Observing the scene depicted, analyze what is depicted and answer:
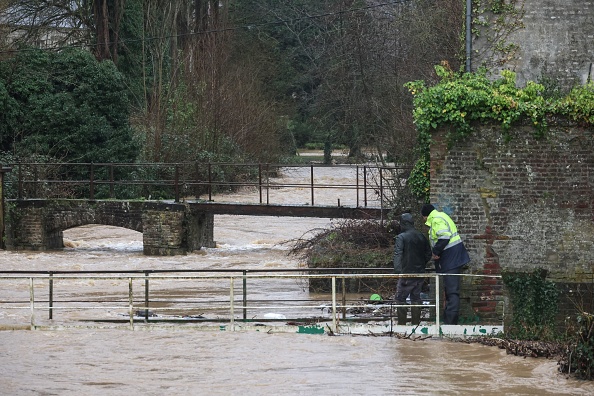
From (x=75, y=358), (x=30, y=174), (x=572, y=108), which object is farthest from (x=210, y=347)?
(x=30, y=174)

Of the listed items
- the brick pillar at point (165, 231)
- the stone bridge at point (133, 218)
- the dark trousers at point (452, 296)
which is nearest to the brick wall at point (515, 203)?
the dark trousers at point (452, 296)

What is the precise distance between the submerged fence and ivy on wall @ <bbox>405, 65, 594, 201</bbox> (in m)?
2.39

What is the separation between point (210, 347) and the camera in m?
15.3

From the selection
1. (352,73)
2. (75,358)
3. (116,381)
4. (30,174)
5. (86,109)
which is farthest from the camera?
(352,73)

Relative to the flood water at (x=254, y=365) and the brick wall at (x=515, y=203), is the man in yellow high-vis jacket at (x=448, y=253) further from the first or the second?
the flood water at (x=254, y=365)

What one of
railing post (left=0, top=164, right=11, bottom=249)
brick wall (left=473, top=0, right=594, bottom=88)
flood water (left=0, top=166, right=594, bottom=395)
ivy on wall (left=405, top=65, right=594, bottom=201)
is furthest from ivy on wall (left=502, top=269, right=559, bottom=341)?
railing post (left=0, top=164, right=11, bottom=249)

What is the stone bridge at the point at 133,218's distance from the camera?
3012cm

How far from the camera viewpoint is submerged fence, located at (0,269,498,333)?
1555 cm

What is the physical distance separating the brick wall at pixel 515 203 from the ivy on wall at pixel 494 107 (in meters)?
0.16

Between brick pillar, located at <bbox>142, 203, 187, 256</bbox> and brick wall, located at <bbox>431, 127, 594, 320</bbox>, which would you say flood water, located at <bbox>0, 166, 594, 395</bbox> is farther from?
brick pillar, located at <bbox>142, 203, 187, 256</bbox>

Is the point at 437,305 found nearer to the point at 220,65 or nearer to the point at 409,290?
the point at 409,290

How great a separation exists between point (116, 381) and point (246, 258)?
1572 cm

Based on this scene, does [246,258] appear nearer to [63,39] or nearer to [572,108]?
[572,108]

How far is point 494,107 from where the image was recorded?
15.9m
